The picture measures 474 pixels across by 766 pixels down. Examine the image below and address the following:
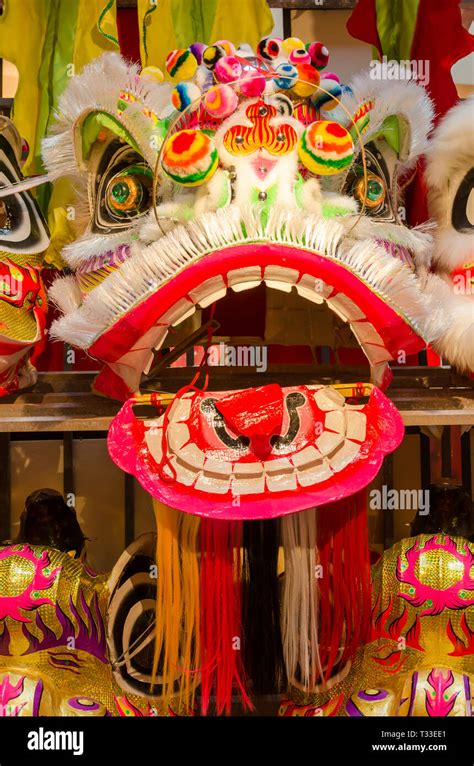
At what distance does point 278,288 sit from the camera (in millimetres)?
1033

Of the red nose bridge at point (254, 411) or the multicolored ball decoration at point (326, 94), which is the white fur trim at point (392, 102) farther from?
the red nose bridge at point (254, 411)

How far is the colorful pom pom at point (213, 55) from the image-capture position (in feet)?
3.79

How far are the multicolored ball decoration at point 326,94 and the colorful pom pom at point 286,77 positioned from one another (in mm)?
46

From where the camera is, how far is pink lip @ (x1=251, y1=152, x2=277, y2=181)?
→ 1.09 m

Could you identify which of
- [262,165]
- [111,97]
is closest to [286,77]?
[262,165]

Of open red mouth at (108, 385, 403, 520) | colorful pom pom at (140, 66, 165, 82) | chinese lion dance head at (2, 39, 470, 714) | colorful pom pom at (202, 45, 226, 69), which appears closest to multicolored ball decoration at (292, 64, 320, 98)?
chinese lion dance head at (2, 39, 470, 714)

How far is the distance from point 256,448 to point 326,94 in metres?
0.51

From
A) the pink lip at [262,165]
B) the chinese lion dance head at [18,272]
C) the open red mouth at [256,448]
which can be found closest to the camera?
the open red mouth at [256,448]

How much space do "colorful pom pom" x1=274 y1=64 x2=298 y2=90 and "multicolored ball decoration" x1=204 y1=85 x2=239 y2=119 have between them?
0.07 m

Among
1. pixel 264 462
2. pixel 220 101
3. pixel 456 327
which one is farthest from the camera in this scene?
pixel 456 327

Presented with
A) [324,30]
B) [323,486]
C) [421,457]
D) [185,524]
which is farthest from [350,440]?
[324,30]

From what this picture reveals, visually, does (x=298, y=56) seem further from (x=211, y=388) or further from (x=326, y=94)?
(x=211, y=388)

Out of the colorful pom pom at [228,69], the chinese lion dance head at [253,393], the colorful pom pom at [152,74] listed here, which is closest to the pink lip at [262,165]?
the chinese lion dance head at [253,393]

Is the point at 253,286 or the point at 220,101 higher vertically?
the point at 220,101
